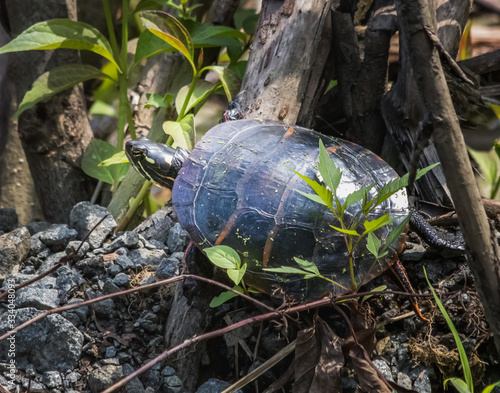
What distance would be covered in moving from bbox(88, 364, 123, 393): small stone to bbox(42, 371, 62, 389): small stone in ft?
0.31

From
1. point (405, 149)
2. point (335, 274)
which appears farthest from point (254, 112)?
point (335, 274)

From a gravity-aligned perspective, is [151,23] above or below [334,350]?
above

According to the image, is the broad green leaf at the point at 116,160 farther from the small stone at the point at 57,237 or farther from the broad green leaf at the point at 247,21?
the broad green leaf at the point at 247,21

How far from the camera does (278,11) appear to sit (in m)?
1.91

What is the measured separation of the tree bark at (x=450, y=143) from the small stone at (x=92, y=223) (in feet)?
4.48

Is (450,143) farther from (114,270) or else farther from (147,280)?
(114,270)

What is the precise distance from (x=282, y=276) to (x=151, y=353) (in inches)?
19.3

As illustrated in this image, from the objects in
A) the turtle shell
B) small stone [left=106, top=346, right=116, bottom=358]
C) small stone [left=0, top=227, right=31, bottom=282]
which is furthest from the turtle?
small stone [left=0, top=227, right=31, bottom=282]

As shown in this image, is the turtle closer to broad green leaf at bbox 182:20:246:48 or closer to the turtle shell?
the turtle shell

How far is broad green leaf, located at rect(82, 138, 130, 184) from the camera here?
2.11 m

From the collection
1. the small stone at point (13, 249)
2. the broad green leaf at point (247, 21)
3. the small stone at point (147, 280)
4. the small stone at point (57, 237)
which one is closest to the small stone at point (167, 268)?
the small stone at point (147, 280)

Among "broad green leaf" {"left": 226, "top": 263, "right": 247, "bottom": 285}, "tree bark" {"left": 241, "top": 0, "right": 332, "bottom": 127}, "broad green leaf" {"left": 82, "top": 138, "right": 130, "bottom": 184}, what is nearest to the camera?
"broad green leaf" {"left": 226, "top": 263, "right": 247, "bottom": 285}

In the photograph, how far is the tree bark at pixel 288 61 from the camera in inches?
73.0

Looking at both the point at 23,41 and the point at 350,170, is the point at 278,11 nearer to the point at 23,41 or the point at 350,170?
the point at 350,170
